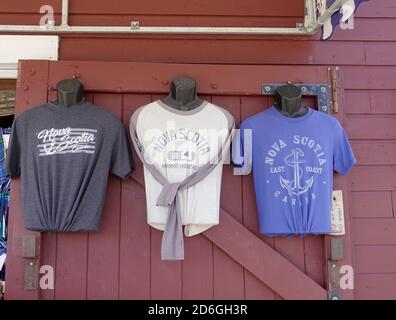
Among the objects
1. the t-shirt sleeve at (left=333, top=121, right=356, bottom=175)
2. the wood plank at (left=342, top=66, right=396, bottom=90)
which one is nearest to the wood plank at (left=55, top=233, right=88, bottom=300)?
the t-shirt sleeve at (left=333, top=121, right=356, bottom=175)

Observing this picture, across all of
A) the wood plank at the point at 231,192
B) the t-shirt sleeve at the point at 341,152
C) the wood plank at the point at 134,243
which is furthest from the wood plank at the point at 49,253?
the t-shirt sleeve at the point at 341,152

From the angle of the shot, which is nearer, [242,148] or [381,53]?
[242,148]

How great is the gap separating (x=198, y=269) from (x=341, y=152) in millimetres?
956

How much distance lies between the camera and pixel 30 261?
231cm

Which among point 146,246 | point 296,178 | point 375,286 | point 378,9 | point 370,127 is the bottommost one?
point 375,286

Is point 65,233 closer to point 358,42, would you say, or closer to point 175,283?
point 175,283

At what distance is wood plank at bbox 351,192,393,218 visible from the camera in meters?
2.57

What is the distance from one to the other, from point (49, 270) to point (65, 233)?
197 millimetres

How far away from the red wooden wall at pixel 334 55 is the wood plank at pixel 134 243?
48 cm

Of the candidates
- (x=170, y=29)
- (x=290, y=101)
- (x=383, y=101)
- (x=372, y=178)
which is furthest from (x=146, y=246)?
(x=383, y=101)

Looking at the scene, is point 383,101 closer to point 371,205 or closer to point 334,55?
point 334,55

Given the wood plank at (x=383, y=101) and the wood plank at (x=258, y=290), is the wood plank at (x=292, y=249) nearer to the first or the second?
the wood plank at (x=258, y=290)

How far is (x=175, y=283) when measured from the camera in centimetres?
238
